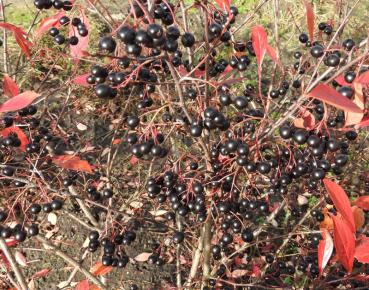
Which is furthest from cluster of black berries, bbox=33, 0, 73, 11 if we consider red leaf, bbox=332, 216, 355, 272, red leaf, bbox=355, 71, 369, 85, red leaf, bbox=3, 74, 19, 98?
red leaf, bbox=332, 216, 355, 272

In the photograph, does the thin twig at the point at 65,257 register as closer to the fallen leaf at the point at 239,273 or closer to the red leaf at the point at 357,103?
the fallen leaf at the point at 239,273

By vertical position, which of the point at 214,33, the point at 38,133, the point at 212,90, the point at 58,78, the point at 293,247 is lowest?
the point at 293,247

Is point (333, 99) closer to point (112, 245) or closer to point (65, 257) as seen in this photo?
point (112, 245)

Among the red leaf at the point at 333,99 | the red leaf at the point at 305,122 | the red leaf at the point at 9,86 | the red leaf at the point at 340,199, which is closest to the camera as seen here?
the red leaf at the point at 333,99

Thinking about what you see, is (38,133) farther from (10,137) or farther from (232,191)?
(232,191)

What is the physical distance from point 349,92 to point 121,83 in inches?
23.8

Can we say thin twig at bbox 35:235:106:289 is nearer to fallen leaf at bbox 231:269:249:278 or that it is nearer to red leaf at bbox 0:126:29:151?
red leaf at bbox 0:126:29:151

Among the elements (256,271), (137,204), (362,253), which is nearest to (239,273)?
(256,271)

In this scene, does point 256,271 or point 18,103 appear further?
point 256,271

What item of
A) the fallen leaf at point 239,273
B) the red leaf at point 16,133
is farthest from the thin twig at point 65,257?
the fallen leaf at point 239,273

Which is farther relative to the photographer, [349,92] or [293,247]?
[293,247]

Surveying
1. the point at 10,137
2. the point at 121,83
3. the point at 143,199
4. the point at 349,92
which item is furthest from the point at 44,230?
the point at 349,92

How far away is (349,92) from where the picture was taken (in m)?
1.06

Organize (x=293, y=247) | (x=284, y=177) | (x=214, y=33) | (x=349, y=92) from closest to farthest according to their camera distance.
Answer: (x=349, y=92), (x=214, y=33), (x=284, y=177), (x=293, y=247)
